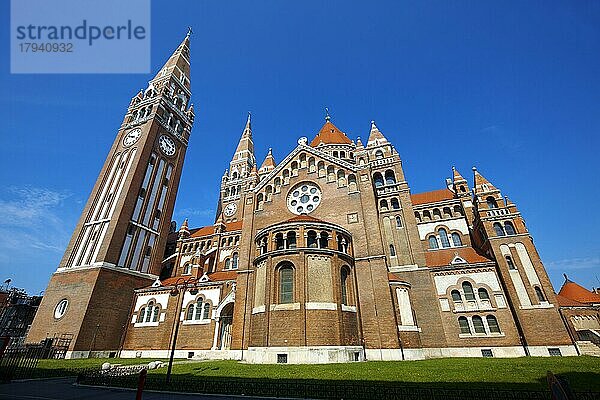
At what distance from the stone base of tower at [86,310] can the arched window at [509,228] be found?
134 ft

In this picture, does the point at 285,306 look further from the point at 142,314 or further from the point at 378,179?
the point at 142,314

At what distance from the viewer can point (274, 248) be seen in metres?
→ 23.8

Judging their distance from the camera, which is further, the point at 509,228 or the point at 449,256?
the point at 449,256

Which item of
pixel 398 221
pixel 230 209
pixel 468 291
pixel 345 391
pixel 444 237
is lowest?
pixel 345 391

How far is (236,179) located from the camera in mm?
59938

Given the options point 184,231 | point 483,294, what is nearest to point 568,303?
point 483,294

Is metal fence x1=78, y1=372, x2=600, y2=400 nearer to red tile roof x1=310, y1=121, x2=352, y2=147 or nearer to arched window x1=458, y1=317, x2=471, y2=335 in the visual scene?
arched window x1=458, y1=317, x2=471, y2=335

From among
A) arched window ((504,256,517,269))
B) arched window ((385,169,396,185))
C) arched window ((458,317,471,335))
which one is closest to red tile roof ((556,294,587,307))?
arched window ((504,256,517,269))

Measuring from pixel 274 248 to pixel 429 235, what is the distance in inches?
744

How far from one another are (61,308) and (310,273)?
92.3 ft

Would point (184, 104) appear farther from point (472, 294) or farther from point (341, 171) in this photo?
point (472, 294)

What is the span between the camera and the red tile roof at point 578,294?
91.5ft

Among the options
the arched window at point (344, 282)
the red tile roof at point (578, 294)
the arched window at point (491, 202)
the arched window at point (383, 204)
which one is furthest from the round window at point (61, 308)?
the red tile roof at point (578, 294)

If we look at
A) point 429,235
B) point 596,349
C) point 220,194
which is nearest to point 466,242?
point 429,235
